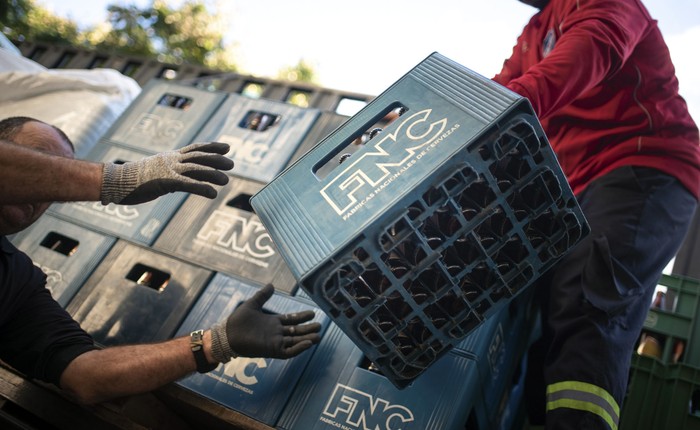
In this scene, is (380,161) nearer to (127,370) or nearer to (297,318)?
(297,318)

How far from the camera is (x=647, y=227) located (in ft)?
5.65

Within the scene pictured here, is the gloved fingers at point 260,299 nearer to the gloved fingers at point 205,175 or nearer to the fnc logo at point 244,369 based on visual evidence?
the fnc logo at point 244,369

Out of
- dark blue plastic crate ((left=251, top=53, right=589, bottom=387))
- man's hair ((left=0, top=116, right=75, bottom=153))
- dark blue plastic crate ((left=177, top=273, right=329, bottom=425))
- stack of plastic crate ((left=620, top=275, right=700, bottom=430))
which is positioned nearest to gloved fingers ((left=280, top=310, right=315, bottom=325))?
dark blue plastic crate ((left=177, top=273, right=329, bottom=425))

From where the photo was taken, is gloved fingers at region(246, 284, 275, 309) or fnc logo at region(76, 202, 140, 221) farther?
fnc logo at region(76, 202, 140, 221)

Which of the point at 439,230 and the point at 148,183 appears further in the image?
the point at 148,183

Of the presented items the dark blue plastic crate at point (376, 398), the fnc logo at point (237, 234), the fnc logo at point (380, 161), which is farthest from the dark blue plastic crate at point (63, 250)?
the fnc logo at point (380, 161)

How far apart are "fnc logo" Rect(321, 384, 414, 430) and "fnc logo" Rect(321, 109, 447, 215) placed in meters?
0.71

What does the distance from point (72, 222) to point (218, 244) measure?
0.84m

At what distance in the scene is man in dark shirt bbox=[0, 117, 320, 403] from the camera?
1.54m

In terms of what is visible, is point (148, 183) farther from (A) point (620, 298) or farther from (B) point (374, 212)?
(A) point (620, 298)

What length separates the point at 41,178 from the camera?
60.3 inches

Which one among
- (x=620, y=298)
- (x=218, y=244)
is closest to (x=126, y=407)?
(x=218, y=244)

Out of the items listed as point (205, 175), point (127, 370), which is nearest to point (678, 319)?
point (205, 175)

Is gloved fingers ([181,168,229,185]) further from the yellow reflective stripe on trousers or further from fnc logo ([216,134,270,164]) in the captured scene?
the yellow reflective stripe on trousers
